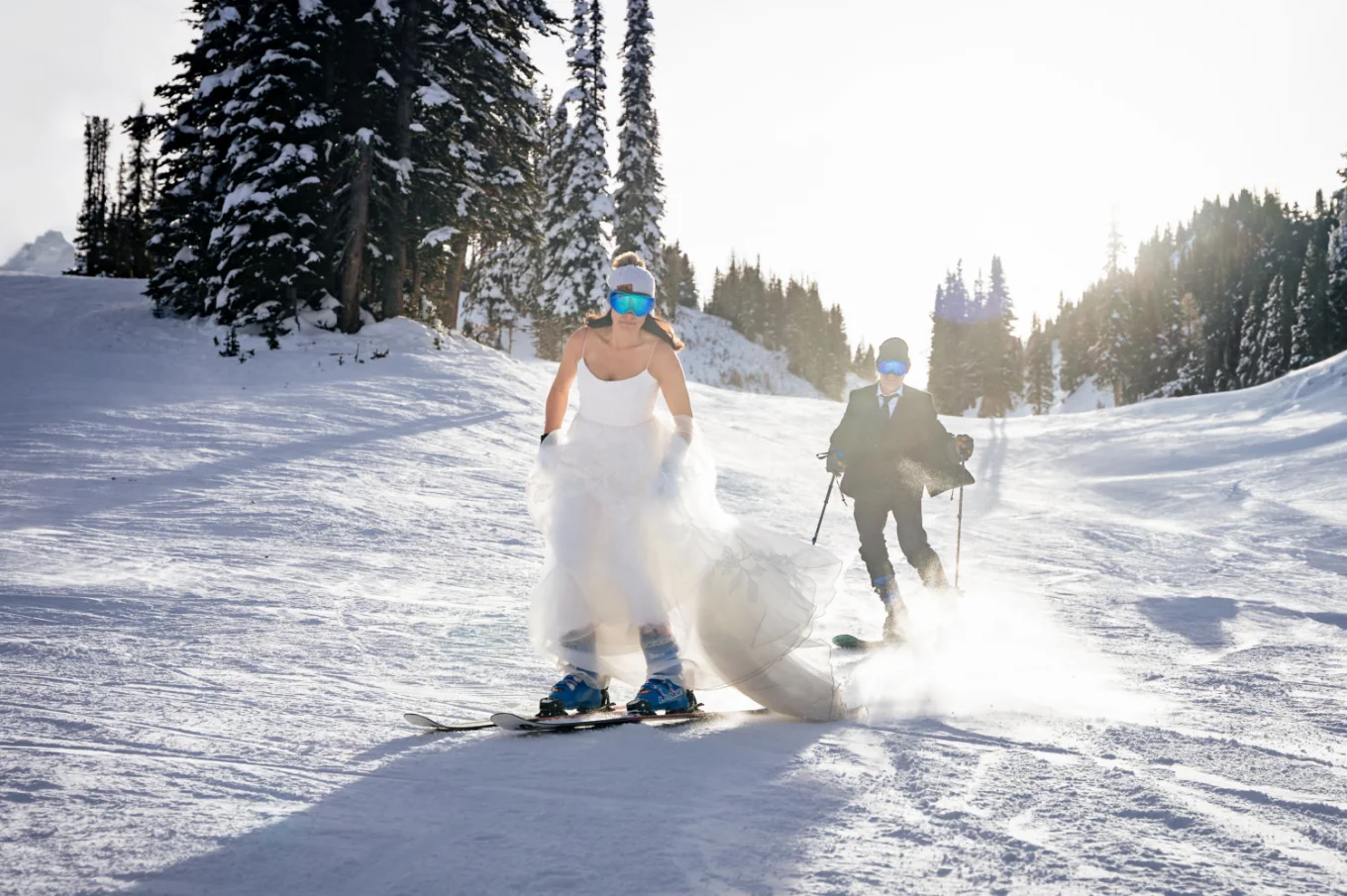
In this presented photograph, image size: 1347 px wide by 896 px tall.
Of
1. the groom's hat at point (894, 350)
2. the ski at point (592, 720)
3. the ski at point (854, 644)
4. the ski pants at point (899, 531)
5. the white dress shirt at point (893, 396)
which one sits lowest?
the ski at point (854, 644)

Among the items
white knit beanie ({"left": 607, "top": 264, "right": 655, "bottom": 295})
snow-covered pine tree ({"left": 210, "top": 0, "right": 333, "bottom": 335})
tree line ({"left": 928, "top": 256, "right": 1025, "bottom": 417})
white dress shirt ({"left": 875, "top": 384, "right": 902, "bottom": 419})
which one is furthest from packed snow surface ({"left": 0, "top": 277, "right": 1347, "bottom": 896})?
tree line ({"left": 928, "top": 256, "right": 1025, "bottom": 417})

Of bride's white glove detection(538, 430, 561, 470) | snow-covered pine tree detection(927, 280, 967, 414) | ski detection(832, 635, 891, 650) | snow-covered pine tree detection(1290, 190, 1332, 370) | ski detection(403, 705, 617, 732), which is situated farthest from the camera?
snow-covered pine tree detection(927, 280, 967, 414)

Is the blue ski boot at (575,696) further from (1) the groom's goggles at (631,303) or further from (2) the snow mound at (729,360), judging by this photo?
(2) the snow mound at (729,360)

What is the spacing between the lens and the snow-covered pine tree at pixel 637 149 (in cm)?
4131

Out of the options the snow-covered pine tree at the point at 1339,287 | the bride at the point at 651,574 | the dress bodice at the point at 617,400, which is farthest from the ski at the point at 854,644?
the snow-covered pine tree at the point at 1339,287

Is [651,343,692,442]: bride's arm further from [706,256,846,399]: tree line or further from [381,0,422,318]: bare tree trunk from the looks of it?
[706,256,846,399]: tree line

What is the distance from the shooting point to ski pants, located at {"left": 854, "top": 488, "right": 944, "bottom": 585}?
244 inches

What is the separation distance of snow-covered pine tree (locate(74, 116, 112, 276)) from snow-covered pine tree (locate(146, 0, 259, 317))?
34.1 metres

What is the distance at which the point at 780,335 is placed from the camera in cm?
10019

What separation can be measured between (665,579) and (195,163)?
2080 centimetres

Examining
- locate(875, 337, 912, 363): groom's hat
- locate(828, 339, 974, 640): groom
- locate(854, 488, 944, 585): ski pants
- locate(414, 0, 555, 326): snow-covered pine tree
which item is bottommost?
locate(854, 488, 944, 585): ski pants

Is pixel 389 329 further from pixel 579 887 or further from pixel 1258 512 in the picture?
pixel 579 887

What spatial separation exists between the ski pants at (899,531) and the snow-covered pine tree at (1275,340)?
7016 centimetres

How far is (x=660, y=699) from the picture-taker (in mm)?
3959
